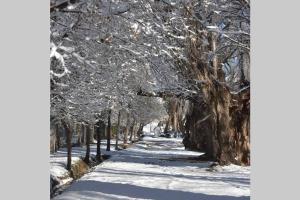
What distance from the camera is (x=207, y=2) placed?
9.70 meters

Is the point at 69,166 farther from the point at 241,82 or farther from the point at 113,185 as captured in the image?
the point at 241,82

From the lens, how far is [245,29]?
1063 cm

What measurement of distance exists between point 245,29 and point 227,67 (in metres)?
4.51

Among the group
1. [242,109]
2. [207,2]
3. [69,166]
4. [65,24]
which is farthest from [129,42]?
[242,109]

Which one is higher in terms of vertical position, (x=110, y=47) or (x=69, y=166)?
(x=110, y=47)

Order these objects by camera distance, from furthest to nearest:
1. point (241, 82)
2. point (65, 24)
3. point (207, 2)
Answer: point (241, 82)
point (207, 2)
point (65, 24)

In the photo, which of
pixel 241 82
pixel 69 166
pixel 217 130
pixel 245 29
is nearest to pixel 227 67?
pixel 241 82

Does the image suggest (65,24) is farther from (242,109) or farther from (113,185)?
(242,109)

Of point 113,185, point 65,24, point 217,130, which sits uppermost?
point 65,24

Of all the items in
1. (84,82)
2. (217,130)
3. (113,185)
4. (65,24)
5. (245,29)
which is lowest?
(113,185)

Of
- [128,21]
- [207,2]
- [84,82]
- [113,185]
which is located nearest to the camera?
[128,21]

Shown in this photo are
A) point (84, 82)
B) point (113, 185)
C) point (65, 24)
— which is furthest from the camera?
point (113, 185)

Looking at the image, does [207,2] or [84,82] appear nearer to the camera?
[84,82]

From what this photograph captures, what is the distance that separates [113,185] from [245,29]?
4.24 m
